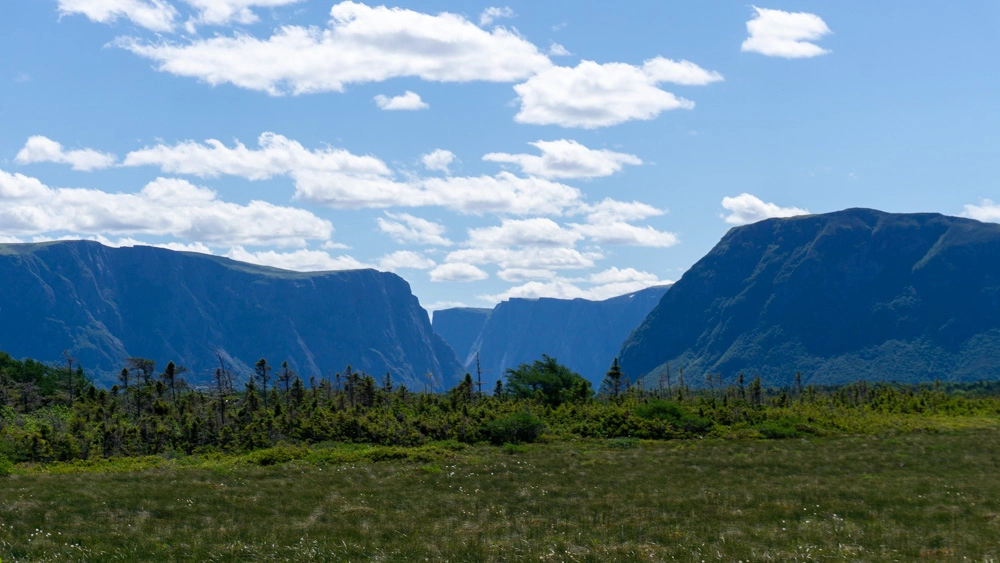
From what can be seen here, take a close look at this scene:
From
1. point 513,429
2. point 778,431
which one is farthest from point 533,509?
point 778,431

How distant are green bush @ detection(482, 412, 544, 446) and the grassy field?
1351cm

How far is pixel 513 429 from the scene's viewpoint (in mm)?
65688

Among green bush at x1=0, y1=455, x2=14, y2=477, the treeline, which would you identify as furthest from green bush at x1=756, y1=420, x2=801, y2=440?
green bush at x1=0, y1=455, x2=14, y2=477

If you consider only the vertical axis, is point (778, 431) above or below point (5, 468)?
below

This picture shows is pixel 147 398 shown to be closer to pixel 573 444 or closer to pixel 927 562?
pixel 573 444

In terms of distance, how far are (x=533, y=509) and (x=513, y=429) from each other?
34.3 m

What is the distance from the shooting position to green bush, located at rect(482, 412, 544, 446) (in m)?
65.2

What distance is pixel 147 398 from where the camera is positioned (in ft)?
291

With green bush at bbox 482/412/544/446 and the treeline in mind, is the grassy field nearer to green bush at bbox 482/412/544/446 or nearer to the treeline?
the treeline

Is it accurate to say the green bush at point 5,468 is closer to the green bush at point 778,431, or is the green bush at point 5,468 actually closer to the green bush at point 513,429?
the green bush at point 513,429

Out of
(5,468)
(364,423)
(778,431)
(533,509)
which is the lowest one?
(778,431)

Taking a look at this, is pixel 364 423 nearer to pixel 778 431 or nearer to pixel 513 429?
pixel 513 429

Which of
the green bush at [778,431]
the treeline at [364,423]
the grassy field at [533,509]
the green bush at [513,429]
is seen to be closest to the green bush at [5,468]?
the grassy field at [533,509]

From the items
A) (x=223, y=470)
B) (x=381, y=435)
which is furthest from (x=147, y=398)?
(x=223, y=470)
